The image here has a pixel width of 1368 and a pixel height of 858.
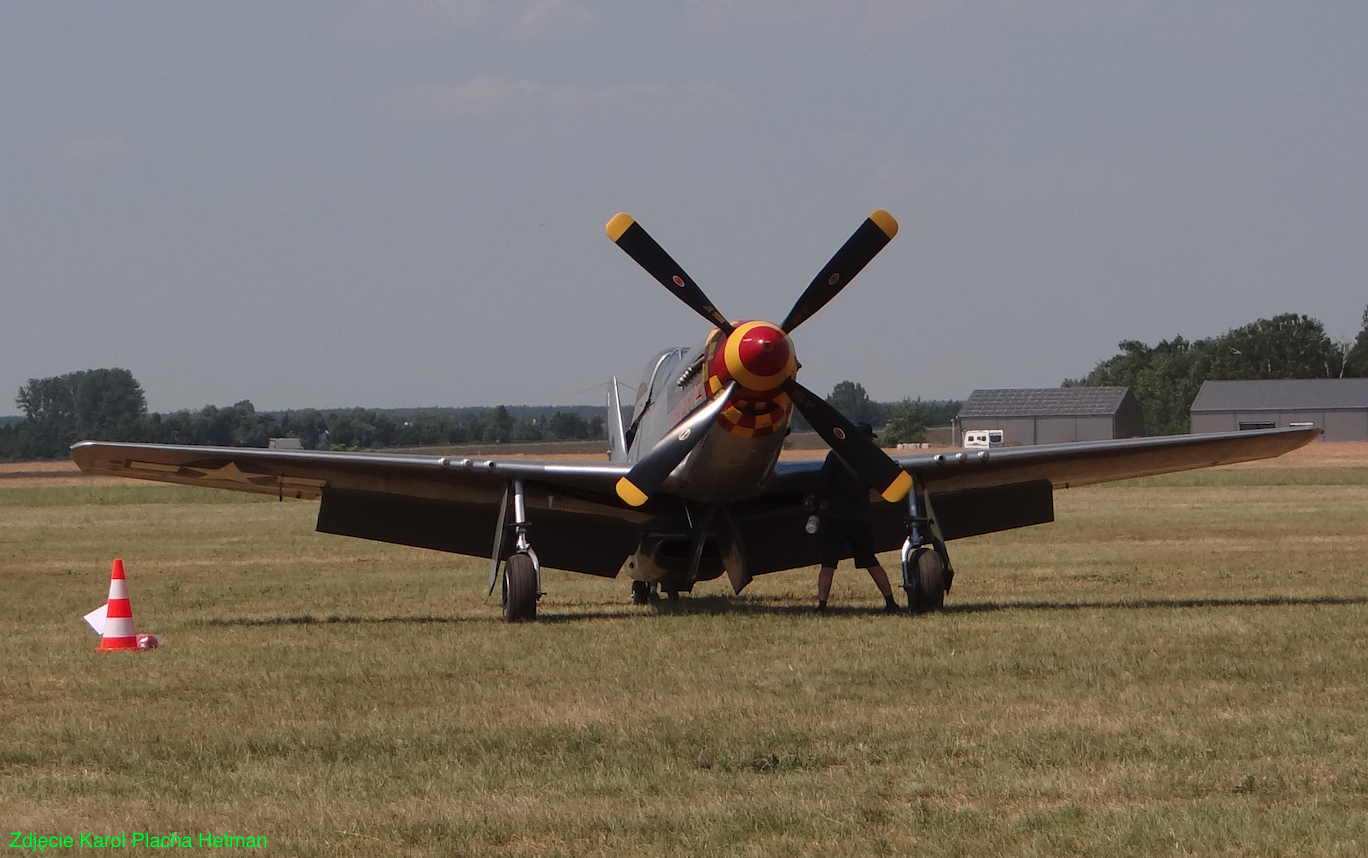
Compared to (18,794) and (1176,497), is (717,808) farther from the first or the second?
(1176,497)

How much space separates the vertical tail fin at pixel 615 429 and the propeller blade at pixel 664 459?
3.77m

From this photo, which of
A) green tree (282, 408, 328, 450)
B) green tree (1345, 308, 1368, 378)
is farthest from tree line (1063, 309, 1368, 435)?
green tree (282, 408, 328, 450)

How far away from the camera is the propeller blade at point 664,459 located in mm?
12453

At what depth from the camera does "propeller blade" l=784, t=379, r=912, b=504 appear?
12531 mm

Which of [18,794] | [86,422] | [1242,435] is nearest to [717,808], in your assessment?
[18,794]

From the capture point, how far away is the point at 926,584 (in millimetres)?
13148

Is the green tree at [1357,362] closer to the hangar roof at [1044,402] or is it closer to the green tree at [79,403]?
the hangar roof at [1044,402]

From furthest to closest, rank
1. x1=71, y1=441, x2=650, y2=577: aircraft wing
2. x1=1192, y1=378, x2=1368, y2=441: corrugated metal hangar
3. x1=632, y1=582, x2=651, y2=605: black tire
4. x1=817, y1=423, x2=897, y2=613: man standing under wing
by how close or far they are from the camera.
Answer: x1=1192, y1=378, x2=1368, y2=441: corrugated metal hangar
x1=632, y1=582, x2=651, y2=605: black tire
x1=71, y1=441, x2=650, y2=577: aircraft wing
x1=817, y1=423, x2=897, y2=613: man standing under wing

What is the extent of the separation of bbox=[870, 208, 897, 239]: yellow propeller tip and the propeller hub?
64.4 inches

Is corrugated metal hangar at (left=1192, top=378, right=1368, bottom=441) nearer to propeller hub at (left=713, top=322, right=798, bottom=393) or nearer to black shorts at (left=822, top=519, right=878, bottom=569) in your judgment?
black shorts at (left=822, top=519, right=878, bottom=569)

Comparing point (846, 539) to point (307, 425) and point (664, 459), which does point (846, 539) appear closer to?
point (664, 459)

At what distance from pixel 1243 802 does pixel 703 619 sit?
7.51 metres

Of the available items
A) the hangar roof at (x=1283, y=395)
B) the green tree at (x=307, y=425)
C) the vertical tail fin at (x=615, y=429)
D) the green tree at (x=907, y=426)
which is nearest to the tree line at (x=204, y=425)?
the green tree at (x=307, y=425)

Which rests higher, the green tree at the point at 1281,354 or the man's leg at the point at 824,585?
the green tree at the point at 1281,354
